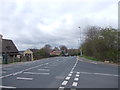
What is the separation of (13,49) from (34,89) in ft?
170

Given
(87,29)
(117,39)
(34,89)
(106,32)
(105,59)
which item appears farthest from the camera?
(87,29)

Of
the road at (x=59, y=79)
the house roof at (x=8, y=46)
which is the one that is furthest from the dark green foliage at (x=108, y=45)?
the house roof at (x=8, y=46)

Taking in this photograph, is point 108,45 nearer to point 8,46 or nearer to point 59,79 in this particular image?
point 59,79

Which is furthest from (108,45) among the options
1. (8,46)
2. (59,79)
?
(8,46)

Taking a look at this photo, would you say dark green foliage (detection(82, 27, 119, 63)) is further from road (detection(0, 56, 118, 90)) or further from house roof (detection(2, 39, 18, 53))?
house roof (detection(2, 39, 18, 53))

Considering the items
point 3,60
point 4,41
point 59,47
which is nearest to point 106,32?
point 3,60

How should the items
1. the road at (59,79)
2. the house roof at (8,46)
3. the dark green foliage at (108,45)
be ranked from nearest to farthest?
the road at (59,79)
the dark green foliage at (108,45)
the house roof at (8,46)

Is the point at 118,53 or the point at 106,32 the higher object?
the point at 106,32

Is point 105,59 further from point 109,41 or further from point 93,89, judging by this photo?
point 93,89

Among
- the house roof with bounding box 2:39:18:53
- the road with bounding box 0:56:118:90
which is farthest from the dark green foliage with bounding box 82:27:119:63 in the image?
the house roof with bounding box 2:39:18:53

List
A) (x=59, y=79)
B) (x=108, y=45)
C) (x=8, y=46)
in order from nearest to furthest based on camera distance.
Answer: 1. (x=59, y=79)
2. (x=108, y=45)
3. (x=8, y=46)

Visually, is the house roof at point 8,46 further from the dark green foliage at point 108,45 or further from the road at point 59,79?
the road at point 59,79

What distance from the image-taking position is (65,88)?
9.38 m

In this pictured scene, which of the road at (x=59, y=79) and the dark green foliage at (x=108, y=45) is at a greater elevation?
the dark green foliage at (x=108, y=45)
